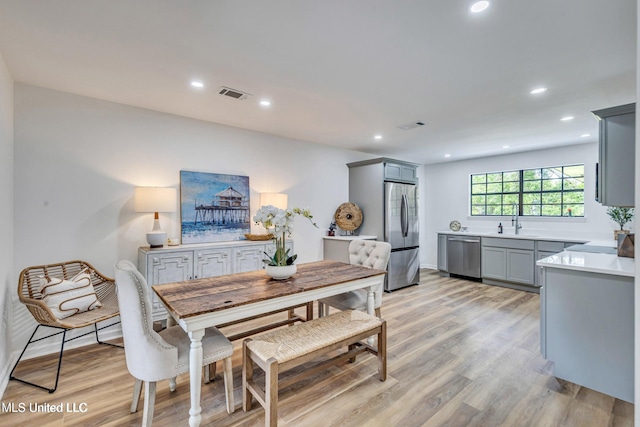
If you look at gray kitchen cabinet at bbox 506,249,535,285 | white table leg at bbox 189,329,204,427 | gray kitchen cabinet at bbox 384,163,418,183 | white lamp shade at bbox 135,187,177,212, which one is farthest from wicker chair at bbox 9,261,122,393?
gray kitchen cabinet at bbox 506,249,535,285

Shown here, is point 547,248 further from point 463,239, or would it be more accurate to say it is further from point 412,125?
point 412,125

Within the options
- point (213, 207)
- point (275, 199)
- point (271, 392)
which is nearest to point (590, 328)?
point (271, 392)

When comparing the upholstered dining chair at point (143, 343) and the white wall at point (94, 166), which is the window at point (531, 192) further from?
the upholstered dining chair at point (143, 343)

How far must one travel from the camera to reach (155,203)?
2988 mm

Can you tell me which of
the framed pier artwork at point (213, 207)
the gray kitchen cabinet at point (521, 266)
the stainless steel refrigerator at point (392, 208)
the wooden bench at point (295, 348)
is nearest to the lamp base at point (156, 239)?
the framed pier artwork at point (213, 207)

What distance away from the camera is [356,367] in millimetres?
2469

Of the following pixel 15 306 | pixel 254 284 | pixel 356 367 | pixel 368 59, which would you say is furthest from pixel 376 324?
pixel 15 306

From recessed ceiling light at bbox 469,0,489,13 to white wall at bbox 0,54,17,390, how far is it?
3.30 meters

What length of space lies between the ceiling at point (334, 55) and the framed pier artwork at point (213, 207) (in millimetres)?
800

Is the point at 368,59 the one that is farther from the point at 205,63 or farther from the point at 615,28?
the point at 615,28

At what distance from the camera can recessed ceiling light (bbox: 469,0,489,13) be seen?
5.19ft

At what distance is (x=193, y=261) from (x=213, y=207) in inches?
Answer: 31.9

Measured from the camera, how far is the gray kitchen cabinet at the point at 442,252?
5.91 metres

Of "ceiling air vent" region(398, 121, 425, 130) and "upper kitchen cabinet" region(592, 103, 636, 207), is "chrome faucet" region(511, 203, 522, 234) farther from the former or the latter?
"upper kitchen cabinet" region(592, 103, 636, 207)
